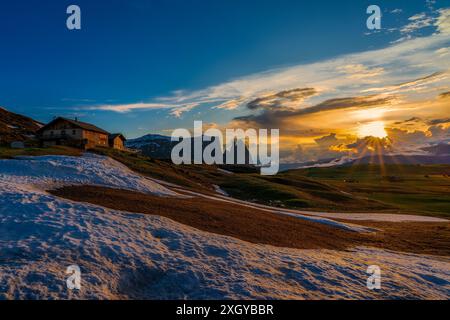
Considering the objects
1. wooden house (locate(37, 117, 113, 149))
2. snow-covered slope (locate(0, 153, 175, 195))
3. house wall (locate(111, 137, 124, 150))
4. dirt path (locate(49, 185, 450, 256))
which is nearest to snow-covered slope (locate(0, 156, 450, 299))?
dirt path (locate(49, 185, 450, 256))

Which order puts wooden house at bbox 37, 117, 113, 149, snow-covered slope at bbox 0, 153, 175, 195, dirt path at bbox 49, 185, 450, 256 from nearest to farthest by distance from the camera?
dirt path at bbox 49, 185, 450, 256 < snow-covered slope at bbox 0, 153, 175, 195 < wooden house at bbox 37, 117, 113, 149

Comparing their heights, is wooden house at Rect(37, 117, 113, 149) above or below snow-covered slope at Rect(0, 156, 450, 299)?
above

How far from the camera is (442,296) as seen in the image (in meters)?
14.5

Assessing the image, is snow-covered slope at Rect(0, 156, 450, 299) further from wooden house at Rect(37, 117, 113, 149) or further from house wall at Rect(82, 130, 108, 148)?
house wall at Rect(82, 130, 108, 148)

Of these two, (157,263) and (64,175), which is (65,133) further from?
(157,263)

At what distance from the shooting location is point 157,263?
13.8m

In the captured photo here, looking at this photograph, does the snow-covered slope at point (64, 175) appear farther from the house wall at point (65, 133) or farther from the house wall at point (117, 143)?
the house wall at point (117, 143)

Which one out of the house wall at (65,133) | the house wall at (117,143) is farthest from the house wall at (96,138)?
the house wall at (117,143)

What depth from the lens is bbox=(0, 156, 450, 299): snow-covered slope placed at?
38.4 feet

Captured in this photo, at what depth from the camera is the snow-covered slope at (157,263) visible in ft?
38.4

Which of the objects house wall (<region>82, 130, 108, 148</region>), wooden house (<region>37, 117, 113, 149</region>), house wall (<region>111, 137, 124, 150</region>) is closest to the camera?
wooden house (<region>37, 117, 113, 149</region>)

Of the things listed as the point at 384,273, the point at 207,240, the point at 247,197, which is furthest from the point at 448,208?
the point at 207,240

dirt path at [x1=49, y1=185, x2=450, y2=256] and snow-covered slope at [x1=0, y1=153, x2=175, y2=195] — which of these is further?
snow-covered slope at [x1=0, y1=153, x2=175, y2=195]

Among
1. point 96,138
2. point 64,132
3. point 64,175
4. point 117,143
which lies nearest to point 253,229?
point 64,175
